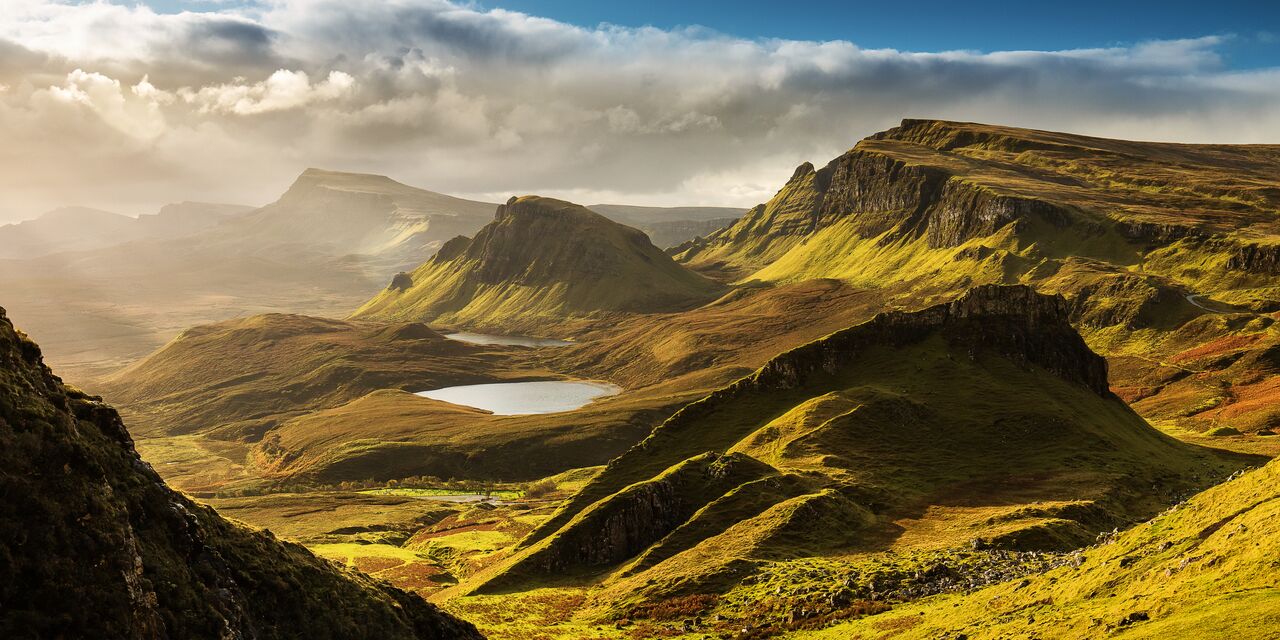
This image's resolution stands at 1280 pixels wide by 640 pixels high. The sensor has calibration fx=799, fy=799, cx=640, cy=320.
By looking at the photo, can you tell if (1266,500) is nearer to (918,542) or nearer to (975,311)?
(918,542)

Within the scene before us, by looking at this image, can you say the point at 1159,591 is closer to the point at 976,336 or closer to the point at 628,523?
the point at 628,523

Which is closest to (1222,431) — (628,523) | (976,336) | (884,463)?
(976,336)

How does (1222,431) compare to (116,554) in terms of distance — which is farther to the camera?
(1222,431)

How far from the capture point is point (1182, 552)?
1849 inches

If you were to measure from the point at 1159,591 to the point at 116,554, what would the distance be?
50.5 m

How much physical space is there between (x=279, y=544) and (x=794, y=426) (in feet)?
258

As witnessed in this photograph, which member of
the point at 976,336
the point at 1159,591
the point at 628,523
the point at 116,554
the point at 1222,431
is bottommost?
the point at 1222,431

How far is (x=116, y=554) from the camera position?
35.2m

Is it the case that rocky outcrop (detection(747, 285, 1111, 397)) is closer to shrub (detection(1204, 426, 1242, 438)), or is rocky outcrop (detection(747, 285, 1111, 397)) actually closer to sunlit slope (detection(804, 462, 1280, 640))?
shrub (detection(1204, 426, 1242, 438))

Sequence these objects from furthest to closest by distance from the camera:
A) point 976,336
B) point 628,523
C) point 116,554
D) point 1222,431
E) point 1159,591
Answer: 1. point 1222,431
2. point 976,336
3. point 628,523
4. point 1159,591
5. point 116,554

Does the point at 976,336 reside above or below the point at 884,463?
above

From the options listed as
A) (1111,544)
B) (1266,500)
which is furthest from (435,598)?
(1266,500)

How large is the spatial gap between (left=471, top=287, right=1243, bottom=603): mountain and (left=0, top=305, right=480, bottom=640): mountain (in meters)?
37.9

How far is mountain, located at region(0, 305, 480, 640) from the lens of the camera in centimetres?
3216
